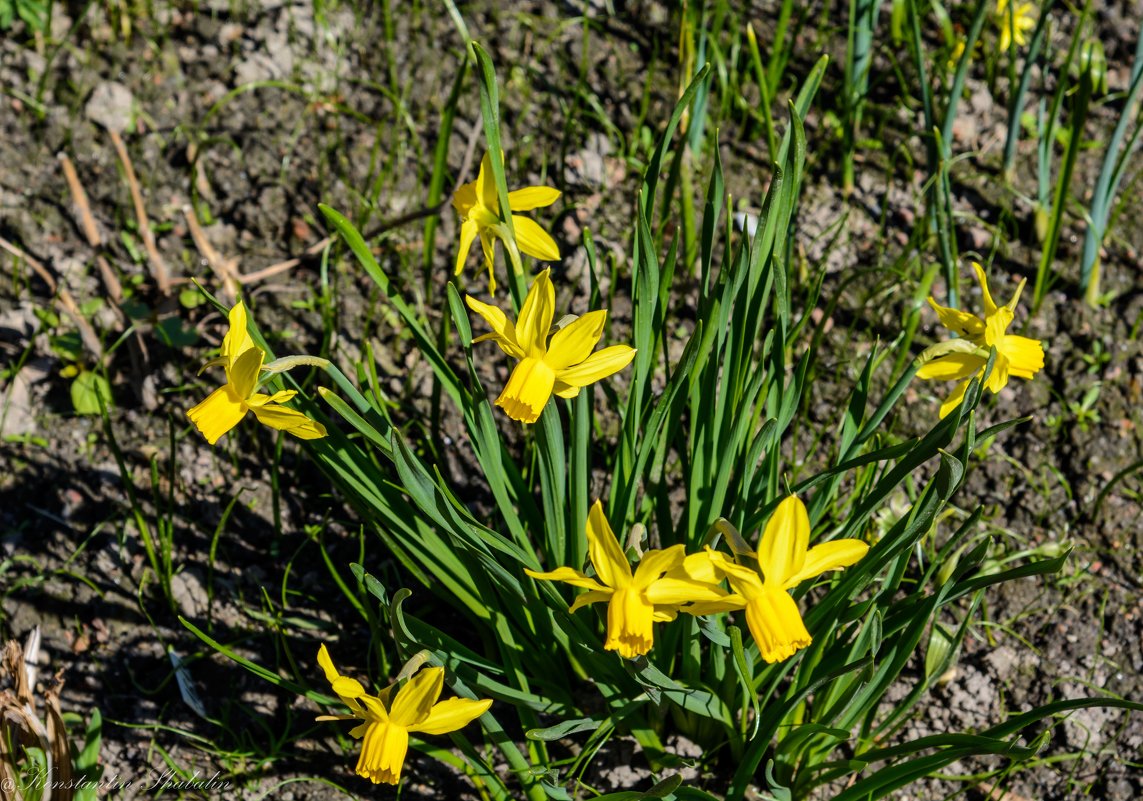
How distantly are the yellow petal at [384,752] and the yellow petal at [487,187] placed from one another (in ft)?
2.70

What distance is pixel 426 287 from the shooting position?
8.99 feet

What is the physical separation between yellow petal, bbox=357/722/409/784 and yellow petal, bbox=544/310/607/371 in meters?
0.60

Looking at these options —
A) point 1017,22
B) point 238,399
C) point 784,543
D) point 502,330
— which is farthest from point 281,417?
point 1017,22

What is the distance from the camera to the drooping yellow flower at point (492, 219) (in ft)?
5.15

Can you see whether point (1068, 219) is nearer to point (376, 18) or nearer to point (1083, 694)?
point (1083, 694)

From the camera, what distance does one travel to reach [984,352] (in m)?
1.57

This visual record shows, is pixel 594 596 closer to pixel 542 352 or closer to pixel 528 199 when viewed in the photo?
pixel 542 352

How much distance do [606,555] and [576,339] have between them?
0.30 metres

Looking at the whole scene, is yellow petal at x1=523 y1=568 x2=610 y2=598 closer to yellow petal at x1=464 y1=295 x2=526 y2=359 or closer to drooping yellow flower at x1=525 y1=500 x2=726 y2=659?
drooping yellow flower at x1=525 y1=500 x2=726 y2=659

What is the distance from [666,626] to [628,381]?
87 cm

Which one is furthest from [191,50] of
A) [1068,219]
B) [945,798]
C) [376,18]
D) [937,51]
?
[945,798]

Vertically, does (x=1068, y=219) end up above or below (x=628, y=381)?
above

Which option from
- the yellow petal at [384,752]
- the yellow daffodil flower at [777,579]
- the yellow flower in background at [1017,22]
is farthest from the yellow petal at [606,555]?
the yellow flower in background at [1017,22]

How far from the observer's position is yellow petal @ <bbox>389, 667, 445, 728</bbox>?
4.79ft
